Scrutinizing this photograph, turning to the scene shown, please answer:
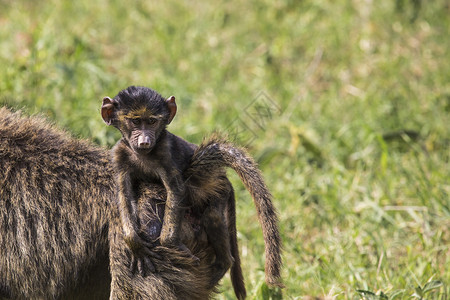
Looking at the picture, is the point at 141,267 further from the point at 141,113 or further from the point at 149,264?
the point at 141,113

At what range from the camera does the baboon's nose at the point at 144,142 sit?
3.58 metres

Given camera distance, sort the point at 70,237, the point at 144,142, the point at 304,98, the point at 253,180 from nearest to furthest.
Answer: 1. the point at 144,142
2. the point at 253,180
3. the point at 70,237
4. the point at 304,98

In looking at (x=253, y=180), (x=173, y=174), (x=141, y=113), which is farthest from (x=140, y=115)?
(x=253, y=180)

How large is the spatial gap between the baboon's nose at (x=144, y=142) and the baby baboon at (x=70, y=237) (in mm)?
378

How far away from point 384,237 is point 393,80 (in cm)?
290

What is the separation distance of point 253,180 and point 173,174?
1.38 ft

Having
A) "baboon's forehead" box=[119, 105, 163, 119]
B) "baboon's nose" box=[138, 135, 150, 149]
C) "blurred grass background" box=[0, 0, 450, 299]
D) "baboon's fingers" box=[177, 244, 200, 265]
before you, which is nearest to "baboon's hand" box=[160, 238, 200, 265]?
"baboon's fingers" box=[177, 244, 200, 265]

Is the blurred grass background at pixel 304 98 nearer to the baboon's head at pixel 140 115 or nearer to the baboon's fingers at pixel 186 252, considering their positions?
the baboon's fingers at pixel 186 252

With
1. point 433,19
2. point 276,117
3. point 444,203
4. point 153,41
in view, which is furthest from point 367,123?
point 153,41

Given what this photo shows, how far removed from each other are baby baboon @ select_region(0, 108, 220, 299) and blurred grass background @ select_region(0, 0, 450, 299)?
773 millimetres

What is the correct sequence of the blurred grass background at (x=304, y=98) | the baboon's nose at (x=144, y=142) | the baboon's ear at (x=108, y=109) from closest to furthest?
the baboon's nose at (x=144, y=142)
the baboon's ear at (x=108, y=109)
the blurred grass background at (x=304, y=98)

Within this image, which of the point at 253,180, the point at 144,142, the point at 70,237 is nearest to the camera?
the point at 144,142

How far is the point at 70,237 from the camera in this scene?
3.94 m

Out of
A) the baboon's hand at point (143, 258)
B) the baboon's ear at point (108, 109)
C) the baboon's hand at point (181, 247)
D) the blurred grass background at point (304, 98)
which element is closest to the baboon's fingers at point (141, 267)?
the baboon's hand at point (143, 258)
